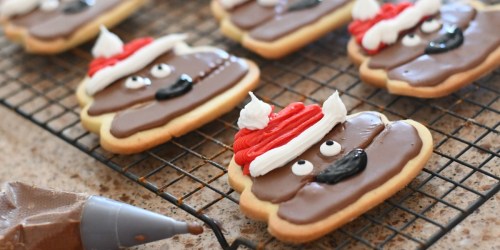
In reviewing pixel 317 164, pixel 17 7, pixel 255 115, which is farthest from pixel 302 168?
pixel 17 7

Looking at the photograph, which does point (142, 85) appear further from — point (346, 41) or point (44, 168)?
point (346, 41)

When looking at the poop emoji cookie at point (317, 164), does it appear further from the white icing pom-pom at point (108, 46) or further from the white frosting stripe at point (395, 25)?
the white icing pom-pom at point (108, 46)

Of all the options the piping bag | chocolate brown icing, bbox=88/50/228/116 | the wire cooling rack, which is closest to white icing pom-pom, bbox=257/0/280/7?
the wire cooling rack

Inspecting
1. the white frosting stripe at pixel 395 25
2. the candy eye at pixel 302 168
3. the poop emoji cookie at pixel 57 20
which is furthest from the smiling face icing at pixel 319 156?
the poop emoji cookie at pixel 57 20

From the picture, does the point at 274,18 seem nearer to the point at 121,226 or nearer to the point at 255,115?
the point at 255,115

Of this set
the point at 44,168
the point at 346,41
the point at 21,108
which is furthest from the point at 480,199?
the point at 21,108
